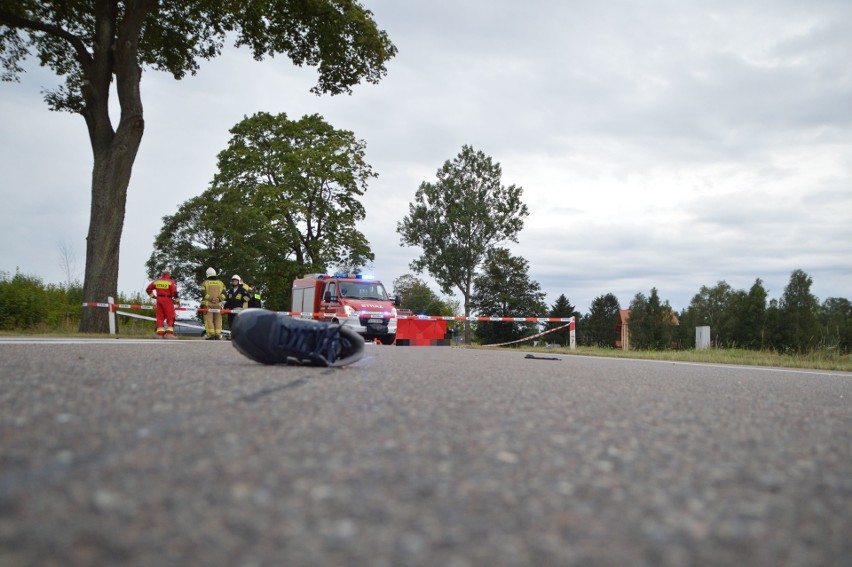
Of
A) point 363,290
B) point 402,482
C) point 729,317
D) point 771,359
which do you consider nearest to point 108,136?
point 363,290

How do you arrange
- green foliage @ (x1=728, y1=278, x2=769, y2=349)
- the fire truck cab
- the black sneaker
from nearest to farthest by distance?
the black sneaker < the fire truck cab < green foliage @ (x1=728, y1=278, x2=769, y2=349)

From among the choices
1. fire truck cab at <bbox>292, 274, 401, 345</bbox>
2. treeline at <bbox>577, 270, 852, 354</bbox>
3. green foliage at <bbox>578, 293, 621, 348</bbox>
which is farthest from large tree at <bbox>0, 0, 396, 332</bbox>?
green foliage at <bbox>578, 293, 621, 348</bbox>

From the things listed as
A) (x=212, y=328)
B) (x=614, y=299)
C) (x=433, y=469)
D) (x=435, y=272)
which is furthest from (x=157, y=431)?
(x=614, y=299)

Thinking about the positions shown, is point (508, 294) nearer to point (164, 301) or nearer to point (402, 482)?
point (164, 301)

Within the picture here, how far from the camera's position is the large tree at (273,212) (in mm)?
37906

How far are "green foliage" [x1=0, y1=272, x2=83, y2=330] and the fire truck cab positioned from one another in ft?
23.4

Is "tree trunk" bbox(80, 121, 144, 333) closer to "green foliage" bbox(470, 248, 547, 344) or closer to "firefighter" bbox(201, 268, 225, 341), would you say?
"firefighter" bbox(201, 268, 225, 341)

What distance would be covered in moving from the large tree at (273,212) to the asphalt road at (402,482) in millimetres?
34892

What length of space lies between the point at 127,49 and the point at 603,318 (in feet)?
314

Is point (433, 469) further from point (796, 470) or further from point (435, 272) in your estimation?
point (435, 272)

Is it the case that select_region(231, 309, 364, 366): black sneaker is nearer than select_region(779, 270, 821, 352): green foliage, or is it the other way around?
select_region(231, 309, 364, 366): black sneaker

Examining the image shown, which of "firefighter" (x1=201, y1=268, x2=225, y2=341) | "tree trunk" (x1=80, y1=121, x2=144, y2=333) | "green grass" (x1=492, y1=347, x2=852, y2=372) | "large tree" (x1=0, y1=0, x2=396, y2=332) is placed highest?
"large tree" (x1=0, y1=0, x2=396, y2=332)

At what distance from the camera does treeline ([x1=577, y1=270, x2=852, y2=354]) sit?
254 ft

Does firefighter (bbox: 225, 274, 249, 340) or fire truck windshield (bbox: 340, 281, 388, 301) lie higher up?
fire truck windshield (bbox: 340, 281, 388, 301)
